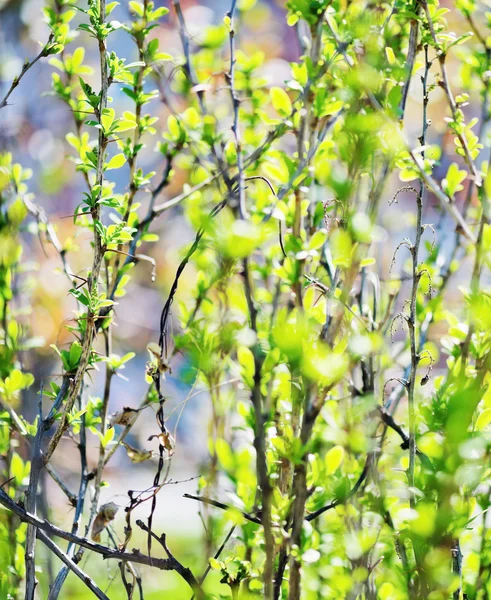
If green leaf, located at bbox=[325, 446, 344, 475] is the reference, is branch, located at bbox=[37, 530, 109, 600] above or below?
below

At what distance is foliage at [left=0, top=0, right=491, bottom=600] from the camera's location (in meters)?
0.60

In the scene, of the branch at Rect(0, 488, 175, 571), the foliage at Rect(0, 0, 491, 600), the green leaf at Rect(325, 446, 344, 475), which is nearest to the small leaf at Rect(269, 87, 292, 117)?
the foliage at Rect(0, 0, 491, 600)

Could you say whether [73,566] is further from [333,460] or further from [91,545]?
[333,460]

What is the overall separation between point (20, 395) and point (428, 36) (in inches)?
34.3

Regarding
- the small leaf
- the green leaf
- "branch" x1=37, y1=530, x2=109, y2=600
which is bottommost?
"branch" x1=37, y1=530, x2=109, y2=600

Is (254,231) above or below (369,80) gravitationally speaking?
below

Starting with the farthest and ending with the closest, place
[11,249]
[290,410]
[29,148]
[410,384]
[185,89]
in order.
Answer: [29,148]
[185,89]
[11,249]
[290,410]
[410,384]

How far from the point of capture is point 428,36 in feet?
3.09

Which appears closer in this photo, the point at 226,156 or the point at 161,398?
the point at 161,398

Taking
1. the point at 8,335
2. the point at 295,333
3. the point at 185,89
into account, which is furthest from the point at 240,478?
the point at 185,89

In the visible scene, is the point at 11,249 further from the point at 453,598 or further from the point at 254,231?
the point at 453,598

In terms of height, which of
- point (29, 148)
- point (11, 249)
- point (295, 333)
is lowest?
point (295, 333)

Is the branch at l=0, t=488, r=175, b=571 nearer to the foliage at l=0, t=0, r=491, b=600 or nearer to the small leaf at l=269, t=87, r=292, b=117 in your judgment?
the foliage at l=0, t=0, r=491, b=600

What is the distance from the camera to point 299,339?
545 mm
